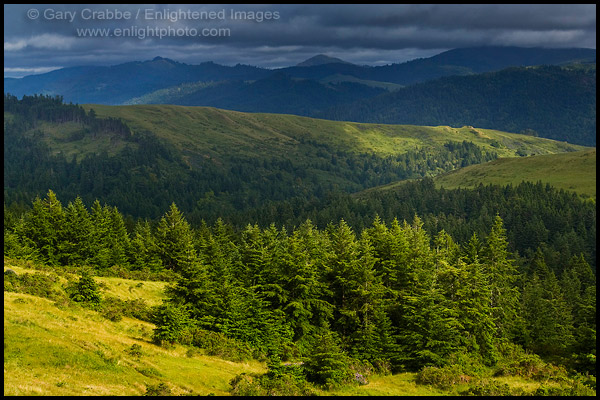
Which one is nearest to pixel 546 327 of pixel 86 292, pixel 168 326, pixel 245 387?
pixel 245 387

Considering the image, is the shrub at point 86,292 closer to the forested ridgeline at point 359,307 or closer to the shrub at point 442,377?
the forested ridgeline at point 359,307

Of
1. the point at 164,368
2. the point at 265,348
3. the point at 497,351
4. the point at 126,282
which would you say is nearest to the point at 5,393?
the point at 164,368

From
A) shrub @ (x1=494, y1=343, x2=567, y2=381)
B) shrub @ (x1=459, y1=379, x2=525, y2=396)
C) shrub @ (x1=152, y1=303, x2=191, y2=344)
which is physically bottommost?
shrub @ (x1=494, y1=343, x2=567, y2=381)

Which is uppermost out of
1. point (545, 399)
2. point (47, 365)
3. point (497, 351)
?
point (47, 365)

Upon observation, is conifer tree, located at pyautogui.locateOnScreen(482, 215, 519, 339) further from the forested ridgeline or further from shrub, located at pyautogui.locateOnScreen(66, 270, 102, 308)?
shrub, located at pyautogui.locateOnScreen(66, 270, 102, 308)

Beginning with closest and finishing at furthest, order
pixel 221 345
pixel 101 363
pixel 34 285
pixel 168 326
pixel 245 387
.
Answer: pixel 101 363 → pixel 245 387 → pixel 168 326 → pixel 221 345 → pixel 34 285

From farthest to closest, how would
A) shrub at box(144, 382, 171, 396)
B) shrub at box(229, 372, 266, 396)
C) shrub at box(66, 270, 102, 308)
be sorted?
shrub at box(66, 270, 102, 308) → shrub at box(229, 372, 266, 396) → shrub at box(144, 382, 171, 396)

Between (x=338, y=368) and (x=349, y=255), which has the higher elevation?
Answer: (x=349, y=255)

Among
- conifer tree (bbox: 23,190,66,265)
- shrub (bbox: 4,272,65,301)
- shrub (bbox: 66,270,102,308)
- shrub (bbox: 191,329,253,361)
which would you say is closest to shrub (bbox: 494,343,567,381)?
shrub (bbox: 191,329,253,361)

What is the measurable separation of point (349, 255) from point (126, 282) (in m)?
30.0

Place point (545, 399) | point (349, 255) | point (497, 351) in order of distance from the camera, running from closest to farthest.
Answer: point (545, 399), point (497, 351), point (349, 255)

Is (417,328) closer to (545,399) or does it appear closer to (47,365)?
(545,399)

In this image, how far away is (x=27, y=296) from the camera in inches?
1767

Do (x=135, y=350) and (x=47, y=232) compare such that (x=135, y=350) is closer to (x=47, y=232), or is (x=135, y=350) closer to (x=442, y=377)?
(x=442, y=377)
